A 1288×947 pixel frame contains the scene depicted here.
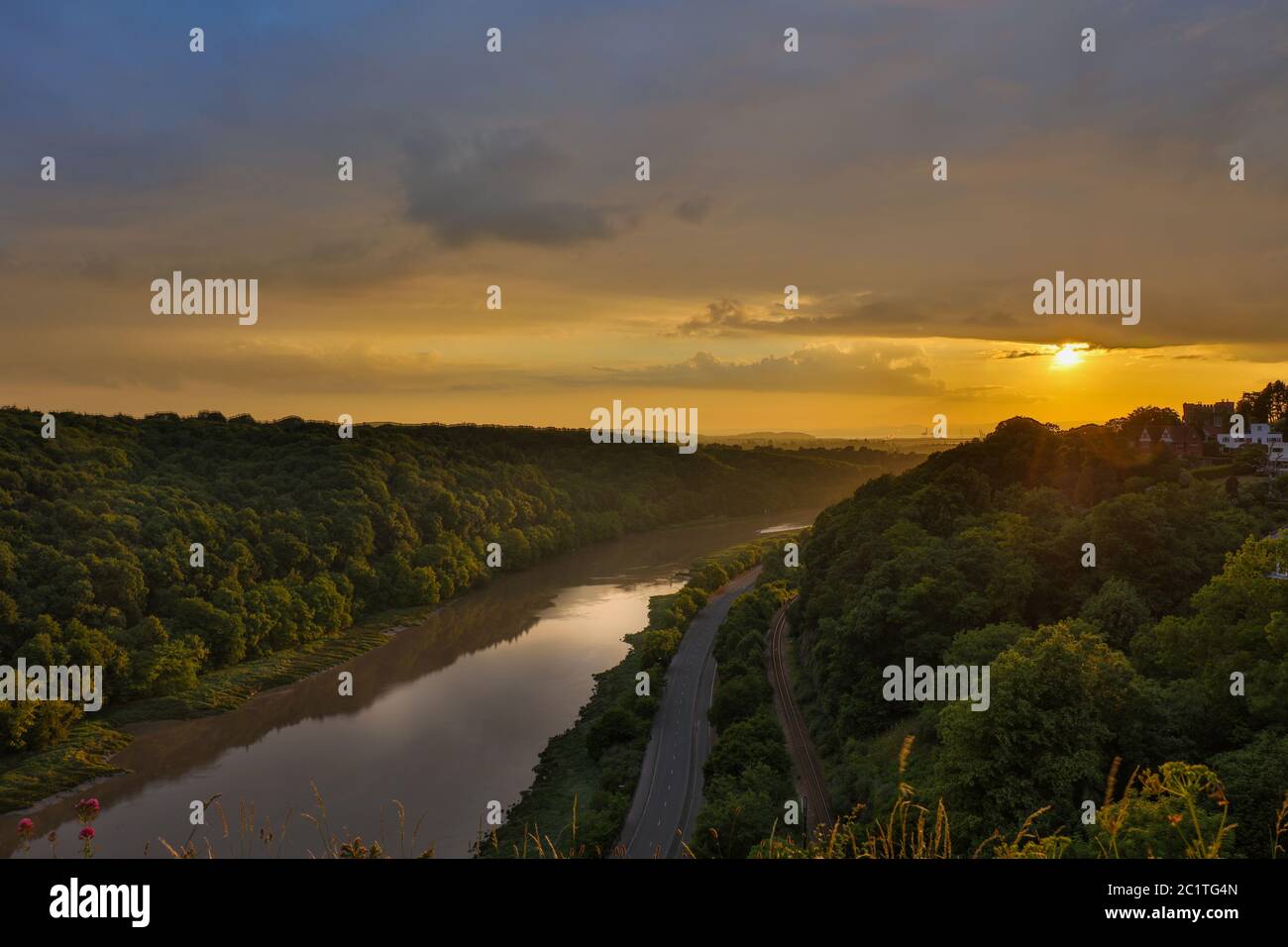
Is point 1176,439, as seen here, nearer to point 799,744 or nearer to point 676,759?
point 799,744

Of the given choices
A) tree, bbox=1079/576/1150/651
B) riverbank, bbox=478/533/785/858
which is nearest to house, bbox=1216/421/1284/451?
tree, bbox=1079/576/1150/651

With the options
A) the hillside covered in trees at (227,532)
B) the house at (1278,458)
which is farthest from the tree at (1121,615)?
the hillside covered in trees at (227,532)

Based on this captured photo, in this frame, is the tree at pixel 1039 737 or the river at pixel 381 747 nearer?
the tree at pixel 1039 737

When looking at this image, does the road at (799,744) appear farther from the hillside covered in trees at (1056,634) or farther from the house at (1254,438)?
the house at (1254,438)

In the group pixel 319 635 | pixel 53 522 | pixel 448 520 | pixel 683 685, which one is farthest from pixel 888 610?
pixel 448 520

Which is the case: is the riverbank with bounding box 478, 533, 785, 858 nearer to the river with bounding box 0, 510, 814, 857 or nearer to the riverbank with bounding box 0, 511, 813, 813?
the river with bounding box 0, 510, 814, 857

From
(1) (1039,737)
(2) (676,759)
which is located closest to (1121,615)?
(1) (1039,737)
